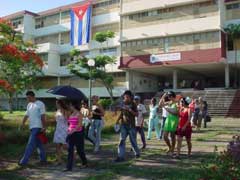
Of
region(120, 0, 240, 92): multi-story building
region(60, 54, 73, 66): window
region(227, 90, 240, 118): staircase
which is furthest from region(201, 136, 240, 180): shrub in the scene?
region(60, 54, 73, 66): window

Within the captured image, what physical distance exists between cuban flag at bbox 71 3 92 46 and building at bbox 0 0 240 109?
1801 mm

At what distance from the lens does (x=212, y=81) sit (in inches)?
1795

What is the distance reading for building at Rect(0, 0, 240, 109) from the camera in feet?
114

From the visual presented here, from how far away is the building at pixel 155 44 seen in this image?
34.9m

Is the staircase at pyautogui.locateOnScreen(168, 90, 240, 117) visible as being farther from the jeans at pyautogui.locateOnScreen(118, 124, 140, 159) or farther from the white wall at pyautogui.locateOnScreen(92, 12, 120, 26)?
the jeans at pyautogui.locateOnScreen(118, 124, 140, 159)

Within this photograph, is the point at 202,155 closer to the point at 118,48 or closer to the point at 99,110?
the point at 99,110

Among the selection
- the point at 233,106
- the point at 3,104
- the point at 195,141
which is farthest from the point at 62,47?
the point at 195,141

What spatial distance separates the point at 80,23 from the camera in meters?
43.0

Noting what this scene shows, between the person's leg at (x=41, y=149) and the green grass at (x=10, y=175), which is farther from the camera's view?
the person's leg at (x=41, y=149)

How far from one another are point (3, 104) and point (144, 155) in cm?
4802

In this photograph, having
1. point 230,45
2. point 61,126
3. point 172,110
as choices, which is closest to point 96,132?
point 61,126

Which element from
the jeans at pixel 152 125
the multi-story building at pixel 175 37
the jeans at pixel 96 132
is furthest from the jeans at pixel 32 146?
the multi-story building at pixel 175 37

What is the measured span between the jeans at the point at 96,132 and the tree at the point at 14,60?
7.77 m

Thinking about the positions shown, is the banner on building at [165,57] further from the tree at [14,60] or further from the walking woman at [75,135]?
the walking woman at [75,135]
